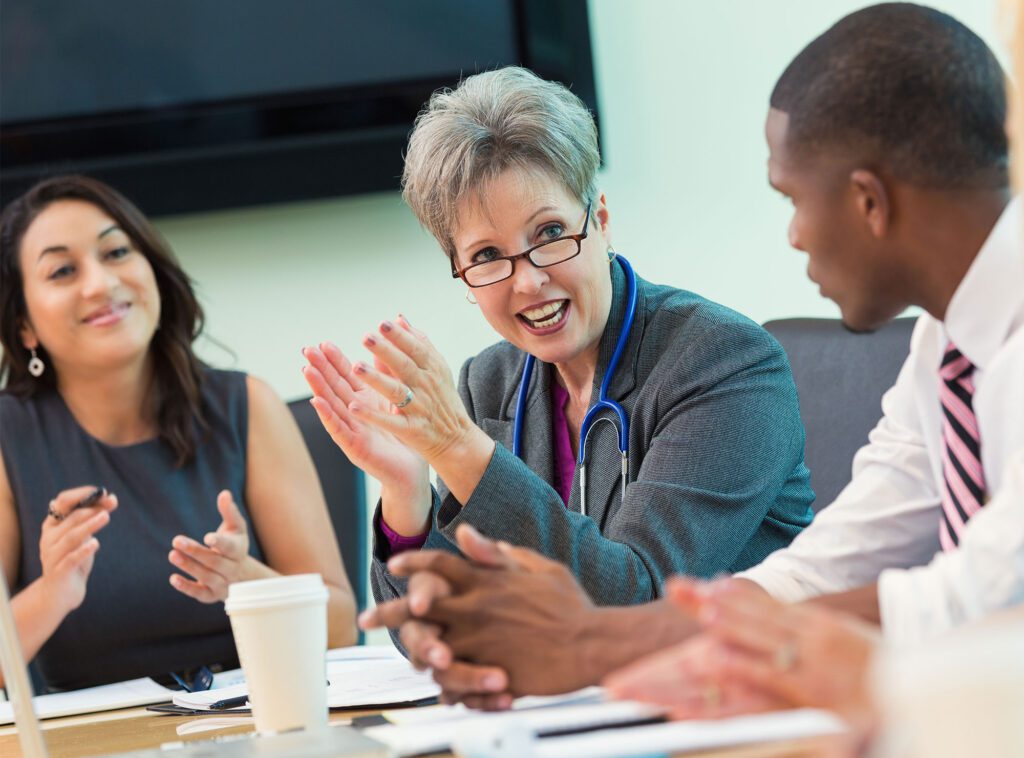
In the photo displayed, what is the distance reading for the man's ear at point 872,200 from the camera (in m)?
1.12

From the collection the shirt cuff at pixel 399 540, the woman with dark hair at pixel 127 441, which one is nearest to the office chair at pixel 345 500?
the woman with dark hair at pixel 127 441

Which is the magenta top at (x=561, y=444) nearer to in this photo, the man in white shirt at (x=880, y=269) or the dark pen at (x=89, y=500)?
the dark pen at (x=89, y=500)

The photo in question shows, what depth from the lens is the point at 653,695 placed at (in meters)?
0.90

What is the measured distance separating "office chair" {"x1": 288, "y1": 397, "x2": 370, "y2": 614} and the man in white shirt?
1.43 m

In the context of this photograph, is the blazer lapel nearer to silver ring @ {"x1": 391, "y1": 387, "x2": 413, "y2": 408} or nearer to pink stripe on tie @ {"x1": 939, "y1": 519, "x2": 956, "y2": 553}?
silver ring @ {"x1": 391, "y1": 387, "x2": 413, "y2": 408}

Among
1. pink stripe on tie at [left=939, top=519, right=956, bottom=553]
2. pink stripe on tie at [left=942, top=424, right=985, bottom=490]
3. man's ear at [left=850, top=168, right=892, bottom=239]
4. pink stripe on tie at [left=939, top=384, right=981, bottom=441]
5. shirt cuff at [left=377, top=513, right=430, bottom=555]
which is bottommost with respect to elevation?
shirt cuff at [left=377, top=513, right=430, bottom=555]

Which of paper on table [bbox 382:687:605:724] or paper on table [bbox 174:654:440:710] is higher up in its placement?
paper on table [bbox 382:687:605:724]

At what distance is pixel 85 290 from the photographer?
2.46 meters

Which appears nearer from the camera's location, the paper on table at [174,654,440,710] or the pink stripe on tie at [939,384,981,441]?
the pink stripe on tie at [939,384,981,441]

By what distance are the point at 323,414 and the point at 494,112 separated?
516 millimetres

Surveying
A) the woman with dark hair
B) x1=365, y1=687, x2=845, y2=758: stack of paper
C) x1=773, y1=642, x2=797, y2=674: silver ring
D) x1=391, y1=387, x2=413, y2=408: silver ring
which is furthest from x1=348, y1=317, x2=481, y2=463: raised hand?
the woman with dark hair

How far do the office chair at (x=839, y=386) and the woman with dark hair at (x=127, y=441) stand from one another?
0.85 meters

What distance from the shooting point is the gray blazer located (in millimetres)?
1553

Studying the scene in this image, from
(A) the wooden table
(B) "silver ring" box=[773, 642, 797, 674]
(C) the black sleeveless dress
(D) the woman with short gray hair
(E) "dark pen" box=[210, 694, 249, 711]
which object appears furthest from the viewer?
(C) the black sleeveless dress
